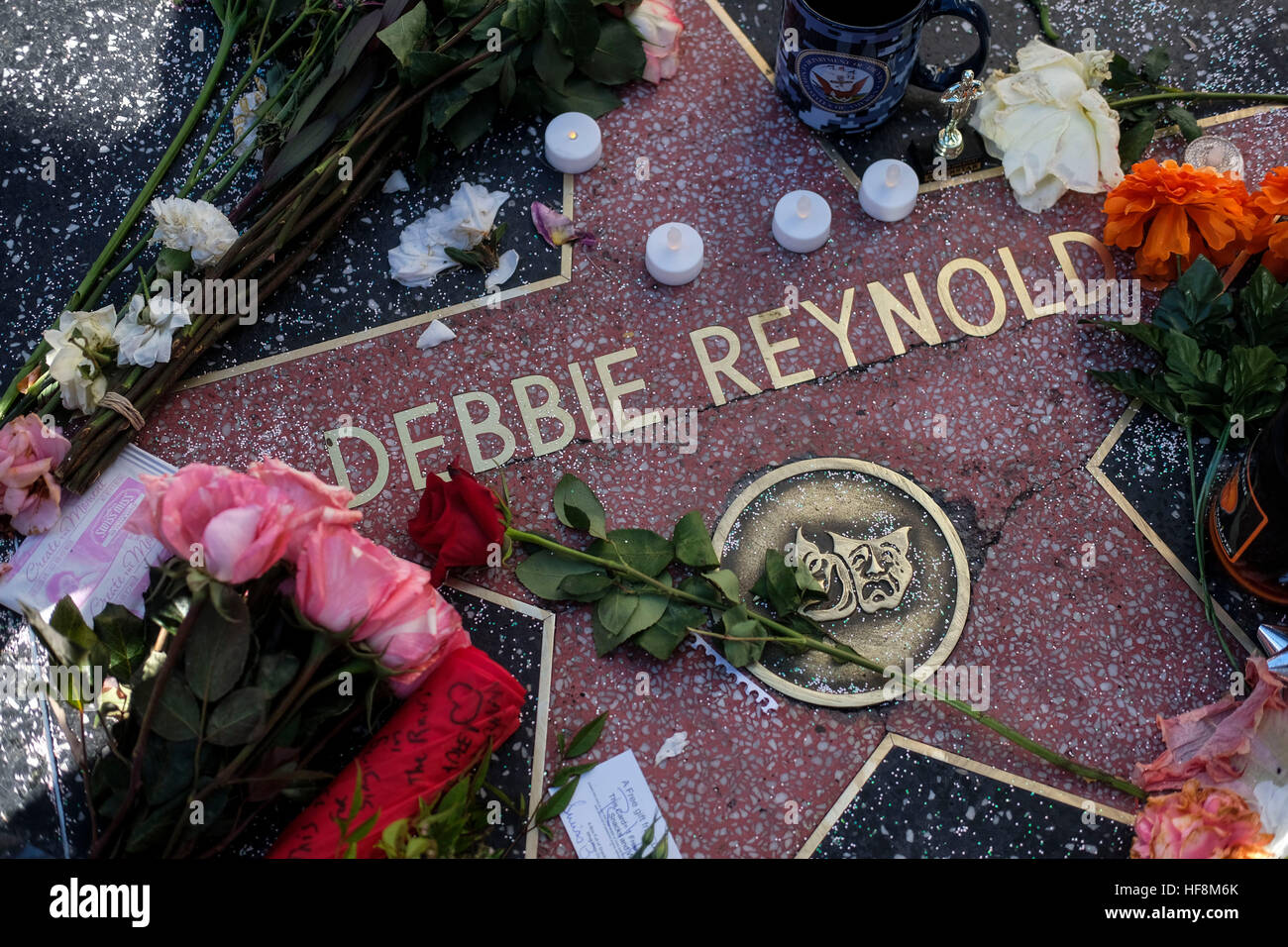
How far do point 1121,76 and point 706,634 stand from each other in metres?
0.80

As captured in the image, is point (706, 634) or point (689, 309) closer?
point (706, 634)

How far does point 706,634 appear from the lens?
94 cm

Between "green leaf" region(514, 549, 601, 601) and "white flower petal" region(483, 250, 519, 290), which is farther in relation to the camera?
"white flower petal" region(483, 250, 519, 290)

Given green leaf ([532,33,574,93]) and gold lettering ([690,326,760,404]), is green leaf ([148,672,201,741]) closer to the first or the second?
gold lettering ([690,326,760,404])

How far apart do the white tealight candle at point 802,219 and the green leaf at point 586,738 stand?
0.55 meters

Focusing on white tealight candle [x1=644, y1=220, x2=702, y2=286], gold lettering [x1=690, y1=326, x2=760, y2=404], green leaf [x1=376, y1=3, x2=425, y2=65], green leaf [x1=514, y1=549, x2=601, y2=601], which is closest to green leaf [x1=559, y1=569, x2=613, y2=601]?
green leaf [x1=514, y1=549, x2=601, y2=601]

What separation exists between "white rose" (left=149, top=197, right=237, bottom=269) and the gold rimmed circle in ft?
1.94

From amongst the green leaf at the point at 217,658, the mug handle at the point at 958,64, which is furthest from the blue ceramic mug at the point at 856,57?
the green leaf at the point at 217,658

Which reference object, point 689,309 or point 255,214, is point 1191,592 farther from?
point 255,214

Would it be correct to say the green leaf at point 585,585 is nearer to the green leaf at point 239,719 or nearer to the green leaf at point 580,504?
the green leaf at point 580,504

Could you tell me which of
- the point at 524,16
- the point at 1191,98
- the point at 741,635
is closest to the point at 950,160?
the point at 1191,98

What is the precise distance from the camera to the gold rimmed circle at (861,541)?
3.22ft

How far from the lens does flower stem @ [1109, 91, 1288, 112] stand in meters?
1.14
